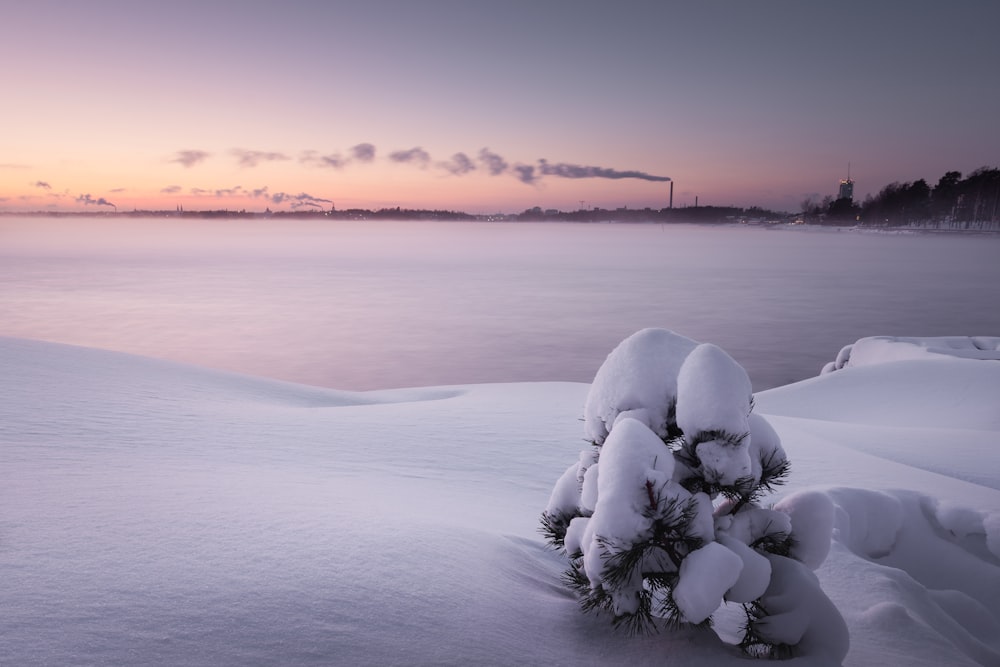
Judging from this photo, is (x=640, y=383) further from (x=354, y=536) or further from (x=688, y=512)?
(x=354, y=536)

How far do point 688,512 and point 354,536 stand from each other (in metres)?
1.74

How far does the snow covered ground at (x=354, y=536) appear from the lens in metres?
2.58

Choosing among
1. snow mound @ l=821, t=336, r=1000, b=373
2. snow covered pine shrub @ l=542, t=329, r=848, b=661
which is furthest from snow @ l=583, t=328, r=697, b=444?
snow mound @ l=821, t=336, r=1000, b=373

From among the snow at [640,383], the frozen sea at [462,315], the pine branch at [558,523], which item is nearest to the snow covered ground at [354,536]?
the pine branch at [558,523]

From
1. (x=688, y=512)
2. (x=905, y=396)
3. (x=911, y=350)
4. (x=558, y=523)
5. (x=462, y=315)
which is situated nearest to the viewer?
(x=688, y=512)

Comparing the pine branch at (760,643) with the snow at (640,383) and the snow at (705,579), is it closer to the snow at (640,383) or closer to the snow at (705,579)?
the snow at (705,579)

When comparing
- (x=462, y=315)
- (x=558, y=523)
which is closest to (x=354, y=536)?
(x=558, y=523)

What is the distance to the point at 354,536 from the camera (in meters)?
3.47

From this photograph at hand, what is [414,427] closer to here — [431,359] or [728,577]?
[728,577]

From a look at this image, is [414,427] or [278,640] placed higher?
[278,640]

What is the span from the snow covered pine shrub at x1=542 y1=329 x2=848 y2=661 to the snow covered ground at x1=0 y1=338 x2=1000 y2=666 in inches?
13.1

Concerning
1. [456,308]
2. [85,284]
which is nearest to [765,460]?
[456,308]

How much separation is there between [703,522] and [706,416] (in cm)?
46

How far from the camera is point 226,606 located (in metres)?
2.65
